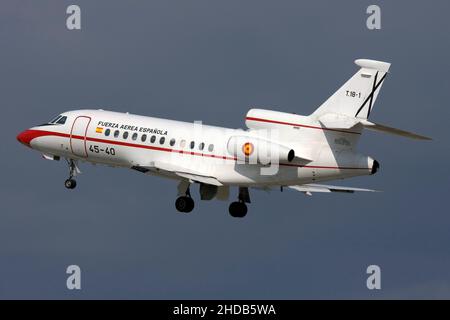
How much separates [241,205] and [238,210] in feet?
0.84

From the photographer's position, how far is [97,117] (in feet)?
224

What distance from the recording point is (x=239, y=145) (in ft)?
206

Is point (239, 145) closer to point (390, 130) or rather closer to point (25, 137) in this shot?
point (390, 130)

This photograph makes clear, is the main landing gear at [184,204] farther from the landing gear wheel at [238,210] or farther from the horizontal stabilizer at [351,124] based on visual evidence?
the horizontal stabilizer at [351,124]

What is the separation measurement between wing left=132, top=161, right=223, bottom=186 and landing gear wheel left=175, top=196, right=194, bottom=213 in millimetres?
1341

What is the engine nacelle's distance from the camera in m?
62.0

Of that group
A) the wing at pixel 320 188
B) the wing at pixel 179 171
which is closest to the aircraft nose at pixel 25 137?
the wing at pixel 179 171

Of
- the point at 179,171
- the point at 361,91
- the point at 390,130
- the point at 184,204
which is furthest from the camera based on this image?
the point at 184,204

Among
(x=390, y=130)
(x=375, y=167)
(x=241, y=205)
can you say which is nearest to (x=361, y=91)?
(x=390, y=130)

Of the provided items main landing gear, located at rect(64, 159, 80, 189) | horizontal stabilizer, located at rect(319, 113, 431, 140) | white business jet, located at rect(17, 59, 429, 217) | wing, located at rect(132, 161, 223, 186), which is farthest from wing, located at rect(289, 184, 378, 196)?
main landing gear, located at rect(64, 159, 80, 189)

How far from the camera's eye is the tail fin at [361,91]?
60844 millimetres

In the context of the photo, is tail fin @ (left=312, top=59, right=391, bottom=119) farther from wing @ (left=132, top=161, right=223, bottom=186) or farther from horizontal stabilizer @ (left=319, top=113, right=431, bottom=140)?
wing @ (left=132, top=161, right=223, bottom=186)

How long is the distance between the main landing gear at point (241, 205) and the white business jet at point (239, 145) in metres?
0.04

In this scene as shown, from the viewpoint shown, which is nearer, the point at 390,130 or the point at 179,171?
the point at 390,130
